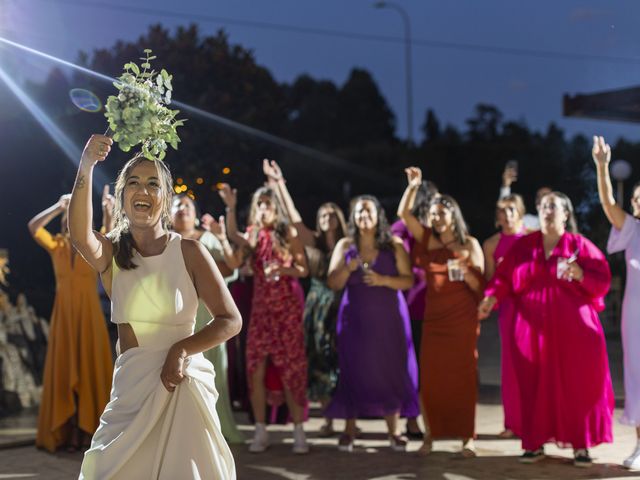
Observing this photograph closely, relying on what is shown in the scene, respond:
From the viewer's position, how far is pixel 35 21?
10.6m

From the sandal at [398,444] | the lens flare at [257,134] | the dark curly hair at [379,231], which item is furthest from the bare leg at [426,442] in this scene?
the lens flare at [257,134]

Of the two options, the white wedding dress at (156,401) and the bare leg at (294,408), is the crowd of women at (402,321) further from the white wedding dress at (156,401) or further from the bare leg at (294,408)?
the white wedding dress at (156,401)

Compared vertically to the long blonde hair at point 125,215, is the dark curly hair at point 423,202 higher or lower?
higher

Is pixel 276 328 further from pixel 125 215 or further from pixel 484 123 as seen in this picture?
pixel 484 123

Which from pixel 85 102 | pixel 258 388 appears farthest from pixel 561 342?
pixel 85 102

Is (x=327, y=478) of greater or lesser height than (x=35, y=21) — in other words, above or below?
below

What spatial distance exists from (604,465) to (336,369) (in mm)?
2540

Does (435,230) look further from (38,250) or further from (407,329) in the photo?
(38,250)

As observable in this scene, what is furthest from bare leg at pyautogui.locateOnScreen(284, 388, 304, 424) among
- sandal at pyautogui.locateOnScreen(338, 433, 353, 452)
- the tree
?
the tree

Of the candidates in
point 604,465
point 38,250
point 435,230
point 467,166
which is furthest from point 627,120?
point 467,166

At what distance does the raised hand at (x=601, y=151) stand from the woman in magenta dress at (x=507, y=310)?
106 cm

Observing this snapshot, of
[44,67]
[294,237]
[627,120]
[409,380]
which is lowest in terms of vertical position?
[409,380]

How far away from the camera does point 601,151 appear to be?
660 centimetres

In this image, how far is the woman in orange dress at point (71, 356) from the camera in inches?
297
